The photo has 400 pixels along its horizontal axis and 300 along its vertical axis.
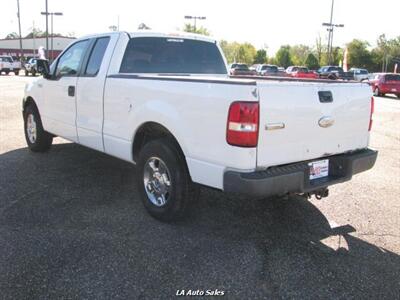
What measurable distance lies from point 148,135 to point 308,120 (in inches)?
67.8

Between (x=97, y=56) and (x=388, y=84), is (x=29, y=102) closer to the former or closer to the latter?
(x=97, y=56)

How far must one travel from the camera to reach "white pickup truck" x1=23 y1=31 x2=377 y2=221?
3.59 m

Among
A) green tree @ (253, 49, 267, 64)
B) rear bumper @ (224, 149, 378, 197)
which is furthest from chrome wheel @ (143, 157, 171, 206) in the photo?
green tree @ (253, 49, 267, 64)

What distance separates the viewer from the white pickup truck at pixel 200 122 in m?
3.59

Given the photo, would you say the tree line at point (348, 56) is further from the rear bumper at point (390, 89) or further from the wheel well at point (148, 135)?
the wheel well at point (148, 135)

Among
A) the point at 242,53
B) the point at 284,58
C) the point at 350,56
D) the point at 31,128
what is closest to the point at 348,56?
the point at 350,56

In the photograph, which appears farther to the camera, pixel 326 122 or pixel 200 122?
pixel 326 122

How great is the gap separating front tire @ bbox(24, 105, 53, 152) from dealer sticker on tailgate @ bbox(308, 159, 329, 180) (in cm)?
467

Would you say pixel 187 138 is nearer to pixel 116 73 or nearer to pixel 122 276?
pixel 122 276

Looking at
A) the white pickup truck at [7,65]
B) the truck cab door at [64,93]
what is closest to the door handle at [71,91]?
the truck cab door at [64,93]

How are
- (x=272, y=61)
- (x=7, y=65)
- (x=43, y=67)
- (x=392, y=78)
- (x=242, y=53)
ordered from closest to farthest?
1. (x=43, y=67)
2. (x=392, y=78)
3. (x=7, y=65)
4. (x=272, y=61)
5. (x=242, y=53)

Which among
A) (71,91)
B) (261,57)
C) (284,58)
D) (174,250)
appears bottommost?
(174,250)

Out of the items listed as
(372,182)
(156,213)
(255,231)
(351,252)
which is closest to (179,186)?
(156,213)

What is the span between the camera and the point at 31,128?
746 cm
